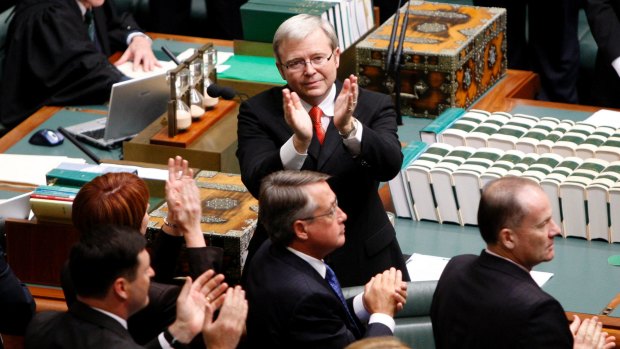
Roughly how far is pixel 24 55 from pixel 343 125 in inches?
106

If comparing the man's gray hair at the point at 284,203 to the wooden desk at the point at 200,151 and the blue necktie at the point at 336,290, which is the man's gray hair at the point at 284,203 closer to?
the blue necktie at the point at 336,290

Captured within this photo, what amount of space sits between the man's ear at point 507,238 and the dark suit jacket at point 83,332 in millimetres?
952

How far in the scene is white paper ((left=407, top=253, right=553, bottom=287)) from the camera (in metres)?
4.43

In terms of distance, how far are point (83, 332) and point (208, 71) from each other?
255 centimetres

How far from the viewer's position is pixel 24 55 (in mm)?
6008

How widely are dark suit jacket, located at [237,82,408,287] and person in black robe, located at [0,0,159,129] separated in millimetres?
2097

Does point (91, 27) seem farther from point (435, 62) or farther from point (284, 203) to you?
point (284, 203)

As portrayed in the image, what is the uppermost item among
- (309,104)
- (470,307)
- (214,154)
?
(309,104)

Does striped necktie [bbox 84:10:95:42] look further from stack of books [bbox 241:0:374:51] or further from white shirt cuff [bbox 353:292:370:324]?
white shirt cuff [bbox 353:292:370:324]

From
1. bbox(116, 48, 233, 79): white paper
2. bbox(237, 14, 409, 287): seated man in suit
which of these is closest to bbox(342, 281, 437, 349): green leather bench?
bbox(237, 14, 409, 287): seated man in suit

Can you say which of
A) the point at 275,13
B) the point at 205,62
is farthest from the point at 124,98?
the point at 275,13

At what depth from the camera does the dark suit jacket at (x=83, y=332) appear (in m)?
3.07

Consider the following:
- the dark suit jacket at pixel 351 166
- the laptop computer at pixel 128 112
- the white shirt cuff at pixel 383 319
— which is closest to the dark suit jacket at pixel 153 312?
the dark suit jacket at pixel 351 166

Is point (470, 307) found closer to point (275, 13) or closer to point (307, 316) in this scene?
point (307, 316)
